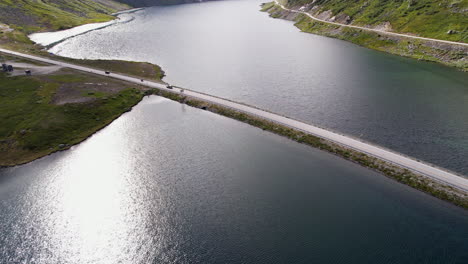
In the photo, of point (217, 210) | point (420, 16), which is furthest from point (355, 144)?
point (420, 16)

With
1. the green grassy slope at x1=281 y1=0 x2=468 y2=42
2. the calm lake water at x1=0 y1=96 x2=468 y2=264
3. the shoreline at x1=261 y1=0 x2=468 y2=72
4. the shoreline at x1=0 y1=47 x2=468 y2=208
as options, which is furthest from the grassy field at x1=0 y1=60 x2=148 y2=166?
the green grassy slope at x1=281 y1=0 x2=468 y2=42

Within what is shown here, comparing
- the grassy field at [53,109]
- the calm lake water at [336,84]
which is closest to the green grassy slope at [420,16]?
the calm lake water at [336,84]

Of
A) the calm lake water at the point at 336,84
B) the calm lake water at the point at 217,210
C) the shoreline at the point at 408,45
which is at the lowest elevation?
the calm lake water at the point at 217,210

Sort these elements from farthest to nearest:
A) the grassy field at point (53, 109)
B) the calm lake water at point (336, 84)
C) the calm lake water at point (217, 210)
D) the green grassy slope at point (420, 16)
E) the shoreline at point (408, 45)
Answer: the green grassy slope at point (420, 16) → the shoreline at point (408, 45) → the grassy field at point (53, 109) → the calm lake water at point (336, 84) → the calm lake water at point (217, 210)

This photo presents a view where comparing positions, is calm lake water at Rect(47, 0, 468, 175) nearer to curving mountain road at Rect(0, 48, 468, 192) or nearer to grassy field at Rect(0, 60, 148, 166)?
curving mountain road at Rect(0, 48, 468, 192)

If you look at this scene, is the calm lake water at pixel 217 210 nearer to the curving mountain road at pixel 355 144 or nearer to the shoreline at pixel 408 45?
the curving mountain road at pixel 355 144

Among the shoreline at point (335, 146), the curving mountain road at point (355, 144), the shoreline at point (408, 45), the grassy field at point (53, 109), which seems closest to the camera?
the shoreline at point (335, 146)
